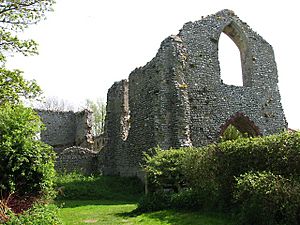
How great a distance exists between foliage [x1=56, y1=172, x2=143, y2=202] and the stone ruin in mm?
982

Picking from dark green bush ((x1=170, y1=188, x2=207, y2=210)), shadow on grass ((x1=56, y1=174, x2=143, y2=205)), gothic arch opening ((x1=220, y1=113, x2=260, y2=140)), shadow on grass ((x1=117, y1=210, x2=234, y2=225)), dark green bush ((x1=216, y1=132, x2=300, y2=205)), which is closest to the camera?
→ dark green bush ((x1=216, y1=132, x2=300, y2=205))

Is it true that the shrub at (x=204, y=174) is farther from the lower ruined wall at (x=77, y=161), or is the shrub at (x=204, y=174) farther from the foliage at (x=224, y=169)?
the lower ruined wall at (x=77, y=161)

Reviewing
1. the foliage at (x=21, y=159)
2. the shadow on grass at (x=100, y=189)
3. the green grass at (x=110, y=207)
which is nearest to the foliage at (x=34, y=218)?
the foliage at (x=21, y=159)

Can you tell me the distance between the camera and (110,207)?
12.4m

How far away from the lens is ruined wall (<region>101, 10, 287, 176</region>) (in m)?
16.3

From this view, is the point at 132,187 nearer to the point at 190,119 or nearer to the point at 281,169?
the point at 190,119

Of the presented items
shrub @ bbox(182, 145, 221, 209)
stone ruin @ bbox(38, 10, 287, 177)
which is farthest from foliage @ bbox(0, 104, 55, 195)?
stone ruin @ bbox(38, 10, 287, 177)

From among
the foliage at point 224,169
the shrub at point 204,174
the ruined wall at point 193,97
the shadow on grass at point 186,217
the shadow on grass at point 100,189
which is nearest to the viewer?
the foliage at point 224,169

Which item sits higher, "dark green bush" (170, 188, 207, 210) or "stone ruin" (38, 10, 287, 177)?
"stone ruin" (38, 10, 287, 177)

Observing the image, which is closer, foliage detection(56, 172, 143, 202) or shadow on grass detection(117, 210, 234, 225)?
shadow on grass detection(117, 210, 234, 225)

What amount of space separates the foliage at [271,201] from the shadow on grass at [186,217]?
0.97 metres

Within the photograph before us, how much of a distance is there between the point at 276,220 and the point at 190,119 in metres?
9.91

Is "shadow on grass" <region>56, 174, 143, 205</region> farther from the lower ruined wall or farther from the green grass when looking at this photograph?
the lower ruined wall

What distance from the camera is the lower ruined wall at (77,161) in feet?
68.4
